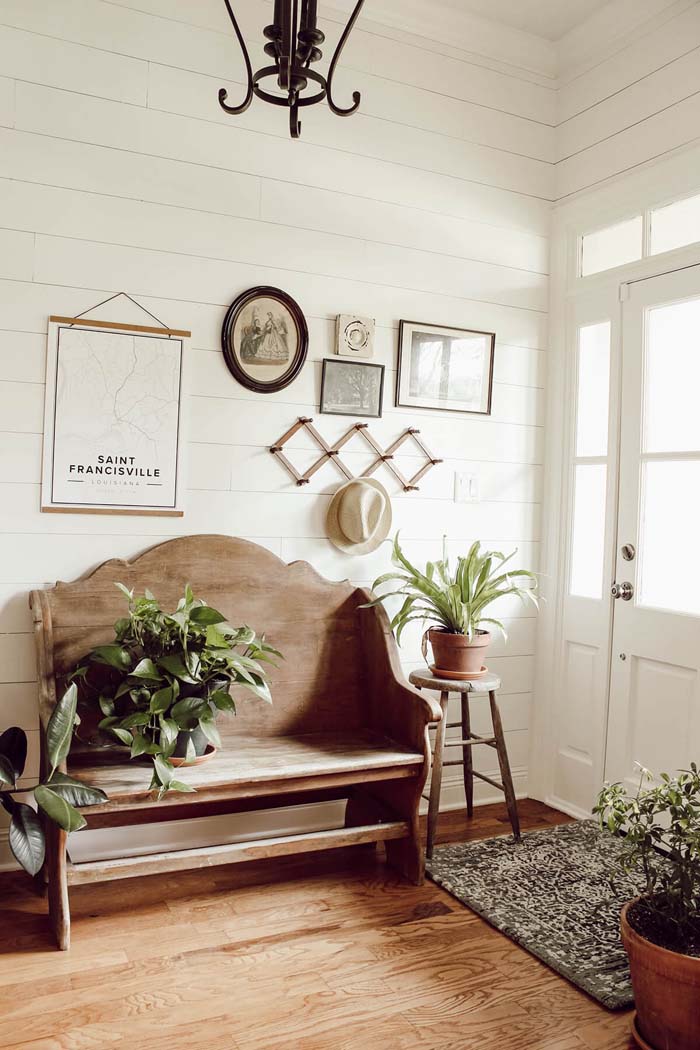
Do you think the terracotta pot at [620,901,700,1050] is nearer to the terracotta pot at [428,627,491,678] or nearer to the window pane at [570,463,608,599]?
the terracotta pot at [428,627,491,678]

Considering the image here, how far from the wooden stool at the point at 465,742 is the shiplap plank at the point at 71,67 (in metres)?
2.23

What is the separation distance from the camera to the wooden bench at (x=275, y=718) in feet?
7.98

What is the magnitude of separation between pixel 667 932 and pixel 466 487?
1.87 m

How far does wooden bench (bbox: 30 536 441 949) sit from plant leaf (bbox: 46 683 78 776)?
14 centimetres

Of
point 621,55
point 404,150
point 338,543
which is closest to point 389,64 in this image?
point 404,150

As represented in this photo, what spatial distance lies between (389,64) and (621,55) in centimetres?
91

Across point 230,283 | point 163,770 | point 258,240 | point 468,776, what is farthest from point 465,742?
point 258,240

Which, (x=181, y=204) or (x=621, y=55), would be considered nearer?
(x=181, y=204)

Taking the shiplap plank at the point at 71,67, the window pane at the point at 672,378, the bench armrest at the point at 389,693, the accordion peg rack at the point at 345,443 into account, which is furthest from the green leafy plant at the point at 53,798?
the window pane at the point at 672,378

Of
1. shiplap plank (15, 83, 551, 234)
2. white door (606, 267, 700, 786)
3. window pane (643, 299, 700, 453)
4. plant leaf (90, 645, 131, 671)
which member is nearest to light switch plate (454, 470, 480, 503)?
white door (606, 267, 700, 786)

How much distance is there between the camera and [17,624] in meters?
2.70

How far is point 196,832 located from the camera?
2.92 metres

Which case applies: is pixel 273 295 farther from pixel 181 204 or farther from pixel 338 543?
pixel 338 543

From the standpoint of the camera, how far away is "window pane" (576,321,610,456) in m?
3.39
